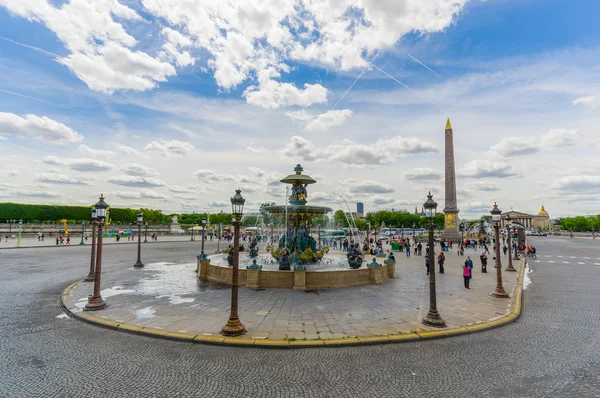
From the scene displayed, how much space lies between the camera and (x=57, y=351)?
271 inches

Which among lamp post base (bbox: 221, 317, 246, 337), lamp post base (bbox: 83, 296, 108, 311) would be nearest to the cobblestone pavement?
lamp post base (bbox: 221, 317, 246, 337)

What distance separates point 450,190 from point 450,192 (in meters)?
0.34

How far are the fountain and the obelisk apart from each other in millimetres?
39900

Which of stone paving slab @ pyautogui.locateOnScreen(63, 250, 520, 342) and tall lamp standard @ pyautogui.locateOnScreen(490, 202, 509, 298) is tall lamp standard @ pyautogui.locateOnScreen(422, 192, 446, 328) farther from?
tall lamp standard @ pyautogui.locateOnScreen(490, 202, 509, 298)

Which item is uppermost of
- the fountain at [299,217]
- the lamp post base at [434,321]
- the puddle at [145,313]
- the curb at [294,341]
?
the fountain at [299,217]

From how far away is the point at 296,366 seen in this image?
6.28 meters

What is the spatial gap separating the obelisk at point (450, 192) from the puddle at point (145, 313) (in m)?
50.8

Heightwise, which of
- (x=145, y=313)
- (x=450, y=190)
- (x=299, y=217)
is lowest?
(x=145, y=313)

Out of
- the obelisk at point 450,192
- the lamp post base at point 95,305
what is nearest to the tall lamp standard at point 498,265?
the lamp post base at point 95,305

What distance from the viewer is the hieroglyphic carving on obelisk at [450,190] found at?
50.7 metres

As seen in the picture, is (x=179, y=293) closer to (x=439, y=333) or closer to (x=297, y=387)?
(x=297, y=387)

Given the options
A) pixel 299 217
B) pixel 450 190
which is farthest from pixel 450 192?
pixel 299 217

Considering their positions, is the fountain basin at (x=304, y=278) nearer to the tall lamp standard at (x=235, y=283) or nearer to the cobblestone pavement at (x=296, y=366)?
the tall lamp standard at (x=235, y=283)

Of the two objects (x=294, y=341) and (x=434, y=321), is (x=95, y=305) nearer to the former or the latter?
(x=294, y=341)
